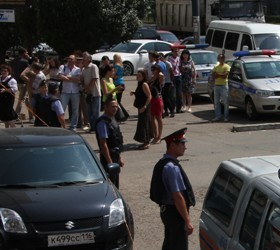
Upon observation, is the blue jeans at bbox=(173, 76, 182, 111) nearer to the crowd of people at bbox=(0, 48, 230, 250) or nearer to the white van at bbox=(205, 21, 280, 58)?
the crowd of people at bbox=(0, 48, 230, 250)

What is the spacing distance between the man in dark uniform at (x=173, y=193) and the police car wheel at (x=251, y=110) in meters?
11.1

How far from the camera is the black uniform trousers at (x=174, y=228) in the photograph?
6984 millimetres

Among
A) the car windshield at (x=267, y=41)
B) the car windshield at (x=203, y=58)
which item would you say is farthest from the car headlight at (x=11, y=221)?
the car windshield at (x=267, y=41)

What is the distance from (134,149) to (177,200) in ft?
26.6

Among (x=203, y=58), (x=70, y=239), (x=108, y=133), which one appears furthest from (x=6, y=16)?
(x=70, y=239)

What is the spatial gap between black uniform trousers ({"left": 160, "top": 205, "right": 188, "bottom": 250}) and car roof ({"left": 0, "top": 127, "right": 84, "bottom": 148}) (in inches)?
90.2

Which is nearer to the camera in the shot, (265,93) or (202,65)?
(265,93)

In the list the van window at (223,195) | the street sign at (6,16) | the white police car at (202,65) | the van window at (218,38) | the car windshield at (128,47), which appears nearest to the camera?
the van window at (223,195)

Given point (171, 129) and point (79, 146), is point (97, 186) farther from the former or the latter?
point (171, 129)

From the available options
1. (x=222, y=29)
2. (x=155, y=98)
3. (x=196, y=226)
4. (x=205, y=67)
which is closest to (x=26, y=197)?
(x=196, y=226)

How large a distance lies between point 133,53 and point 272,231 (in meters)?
26.2

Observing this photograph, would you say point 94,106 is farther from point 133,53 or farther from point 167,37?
point 167,37

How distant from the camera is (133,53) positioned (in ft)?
102

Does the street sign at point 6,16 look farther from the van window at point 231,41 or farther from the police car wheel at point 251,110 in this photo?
the van window at point 231,41
